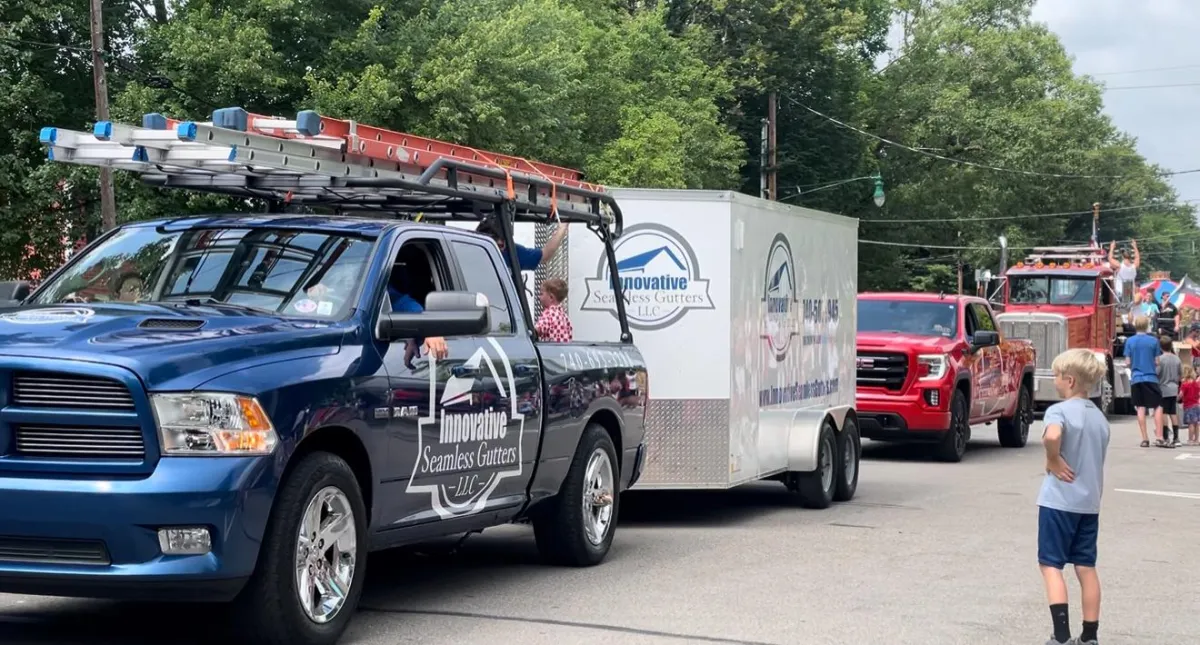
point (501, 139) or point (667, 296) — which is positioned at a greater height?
point (501, 139)

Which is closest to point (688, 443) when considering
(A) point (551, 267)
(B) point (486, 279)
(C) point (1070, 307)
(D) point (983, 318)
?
(A) point (551, 267)

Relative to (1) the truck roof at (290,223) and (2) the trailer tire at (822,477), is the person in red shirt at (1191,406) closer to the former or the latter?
(2) the trailer tire at (822,477)

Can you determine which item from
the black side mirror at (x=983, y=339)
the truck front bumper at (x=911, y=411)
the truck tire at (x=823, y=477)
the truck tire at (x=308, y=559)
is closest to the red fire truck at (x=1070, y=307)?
the black side mirror at (x=983, y=339)

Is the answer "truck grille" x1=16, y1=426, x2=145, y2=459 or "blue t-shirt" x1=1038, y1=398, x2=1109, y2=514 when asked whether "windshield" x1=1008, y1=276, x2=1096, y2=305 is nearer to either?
"blue t-shirt" x1=1038, y1=398, x2=1109, y2=514

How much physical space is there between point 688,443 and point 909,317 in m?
9.47

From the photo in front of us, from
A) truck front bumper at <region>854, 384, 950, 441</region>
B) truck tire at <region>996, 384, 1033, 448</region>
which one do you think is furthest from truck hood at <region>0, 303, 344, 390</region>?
truck tire at <region>996, 384, 1033, 448</region>

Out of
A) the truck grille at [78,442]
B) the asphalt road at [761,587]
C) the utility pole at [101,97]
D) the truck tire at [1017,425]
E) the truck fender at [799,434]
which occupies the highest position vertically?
the utility pole at [101,97]

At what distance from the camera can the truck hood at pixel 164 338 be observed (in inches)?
240

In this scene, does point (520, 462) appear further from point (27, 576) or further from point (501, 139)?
point (501, 139)

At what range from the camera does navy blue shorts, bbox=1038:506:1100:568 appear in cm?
729

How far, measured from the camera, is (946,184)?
6506 centimetres

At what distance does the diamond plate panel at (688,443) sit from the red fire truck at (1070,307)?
1871cm

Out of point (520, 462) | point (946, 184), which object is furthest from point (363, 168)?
point (946, 184)

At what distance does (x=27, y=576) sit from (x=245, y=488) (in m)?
0.89
